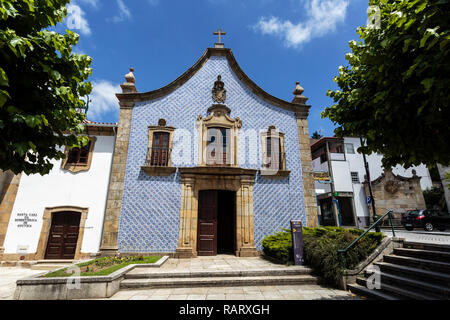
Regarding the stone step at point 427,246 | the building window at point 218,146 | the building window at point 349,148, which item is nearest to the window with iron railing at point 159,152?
the building window at point 218,146

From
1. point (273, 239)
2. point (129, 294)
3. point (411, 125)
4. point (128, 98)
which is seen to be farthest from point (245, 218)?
point (128, 98)

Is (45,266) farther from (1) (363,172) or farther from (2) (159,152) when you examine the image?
(1) (363,172)

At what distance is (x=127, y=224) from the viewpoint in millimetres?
9422

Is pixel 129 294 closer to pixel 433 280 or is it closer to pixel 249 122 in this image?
pixel 433 280

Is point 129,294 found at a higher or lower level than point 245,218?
Result: lower

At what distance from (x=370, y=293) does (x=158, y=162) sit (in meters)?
8.74

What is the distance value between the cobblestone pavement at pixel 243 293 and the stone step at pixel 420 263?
1.68m

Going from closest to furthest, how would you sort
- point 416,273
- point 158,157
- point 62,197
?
point 416,273 → point 62,197 → point 158,157

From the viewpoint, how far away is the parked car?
597 inches

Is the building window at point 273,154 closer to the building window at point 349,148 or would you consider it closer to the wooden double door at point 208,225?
the wooden double door at point 208,225

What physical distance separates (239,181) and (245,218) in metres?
1.69

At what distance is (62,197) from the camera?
983 cm

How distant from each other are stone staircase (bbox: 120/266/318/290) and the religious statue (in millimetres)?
8071

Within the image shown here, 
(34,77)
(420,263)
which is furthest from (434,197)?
(34,77)
